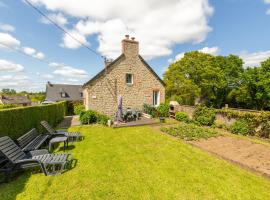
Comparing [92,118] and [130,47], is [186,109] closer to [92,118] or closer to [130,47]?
[130,47]

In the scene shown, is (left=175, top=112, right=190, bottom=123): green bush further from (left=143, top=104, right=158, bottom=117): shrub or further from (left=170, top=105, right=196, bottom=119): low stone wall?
(left=143, top=104, right=158, bottom=117): shrub

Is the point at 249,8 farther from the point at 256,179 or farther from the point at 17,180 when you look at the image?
the point at 17,180

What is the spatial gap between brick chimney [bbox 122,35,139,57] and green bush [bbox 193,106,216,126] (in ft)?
28.1

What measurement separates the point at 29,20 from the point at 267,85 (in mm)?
31527

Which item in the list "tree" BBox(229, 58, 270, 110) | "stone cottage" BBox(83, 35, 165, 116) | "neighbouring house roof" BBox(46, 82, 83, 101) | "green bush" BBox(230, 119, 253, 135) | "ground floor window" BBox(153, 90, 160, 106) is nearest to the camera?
"green bush" BBox(230, 119, 253, 135)

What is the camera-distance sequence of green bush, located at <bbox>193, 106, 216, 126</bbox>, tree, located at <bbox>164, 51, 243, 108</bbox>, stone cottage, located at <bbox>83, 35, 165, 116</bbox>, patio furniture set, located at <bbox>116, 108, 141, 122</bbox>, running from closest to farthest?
green bush, located at <bbox>193, 106, 216, 126</bbox>
patio furniture set, located at <bbox>116, 108, 141, 122</bbox>
stone cottage, located at <bbox>83, 35, 165, 116</bbox>
tree, located at <bbox>164, 51, 243, 108</bbox>

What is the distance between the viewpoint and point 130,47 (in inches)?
649

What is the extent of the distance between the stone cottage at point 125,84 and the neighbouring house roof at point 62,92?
2397 cm

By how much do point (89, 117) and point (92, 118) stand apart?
0.38 meters

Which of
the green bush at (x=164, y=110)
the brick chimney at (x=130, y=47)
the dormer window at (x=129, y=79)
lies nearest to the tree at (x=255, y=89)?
the green bush at (x=164, y=110)

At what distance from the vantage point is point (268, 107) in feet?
91.2

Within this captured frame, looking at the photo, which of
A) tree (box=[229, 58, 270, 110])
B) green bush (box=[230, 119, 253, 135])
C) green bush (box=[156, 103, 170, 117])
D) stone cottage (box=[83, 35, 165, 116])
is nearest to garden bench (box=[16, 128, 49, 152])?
stone cottage (box=[83, 35, 165, 116])

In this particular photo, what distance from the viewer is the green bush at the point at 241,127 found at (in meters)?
10.2

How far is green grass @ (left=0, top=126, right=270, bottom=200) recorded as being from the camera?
4.27m
